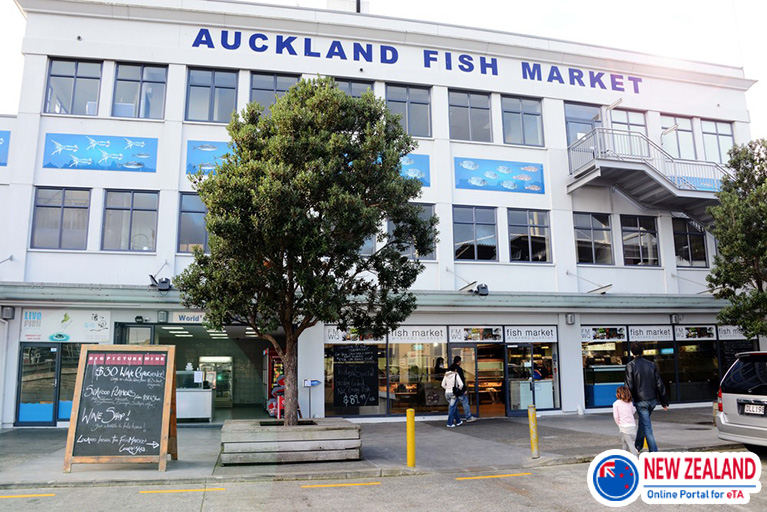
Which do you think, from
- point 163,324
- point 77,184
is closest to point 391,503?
point 163,324

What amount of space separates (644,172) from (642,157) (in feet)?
1.83

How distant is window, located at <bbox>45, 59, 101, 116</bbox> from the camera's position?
53.1 feet

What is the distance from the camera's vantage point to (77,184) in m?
15.7

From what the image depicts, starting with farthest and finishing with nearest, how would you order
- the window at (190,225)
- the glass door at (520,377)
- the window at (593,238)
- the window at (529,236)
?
the window at (593,238) < the window at (529,236) < the glass door at (520,377) < the window at (190,225)

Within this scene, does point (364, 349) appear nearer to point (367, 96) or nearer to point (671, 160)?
point (367, 96)

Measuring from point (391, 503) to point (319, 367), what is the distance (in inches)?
339

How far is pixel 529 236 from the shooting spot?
18312mm

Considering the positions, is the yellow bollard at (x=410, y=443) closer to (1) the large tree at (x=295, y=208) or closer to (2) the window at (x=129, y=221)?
(1) the large tree at (x=295, y=208)

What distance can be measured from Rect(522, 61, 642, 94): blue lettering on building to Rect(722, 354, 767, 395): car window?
39.9ft

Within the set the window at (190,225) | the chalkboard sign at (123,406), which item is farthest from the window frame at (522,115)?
the chalkboard sign at (123,406)

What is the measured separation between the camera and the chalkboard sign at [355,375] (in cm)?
1605

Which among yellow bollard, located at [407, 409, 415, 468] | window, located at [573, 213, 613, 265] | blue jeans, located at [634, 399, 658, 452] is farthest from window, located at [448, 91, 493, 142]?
blue jeans, located at [634, 399, 658, 452]

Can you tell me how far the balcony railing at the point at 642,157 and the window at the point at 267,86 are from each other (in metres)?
9.07

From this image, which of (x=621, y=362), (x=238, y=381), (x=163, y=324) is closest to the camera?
(x=163, y=324)
